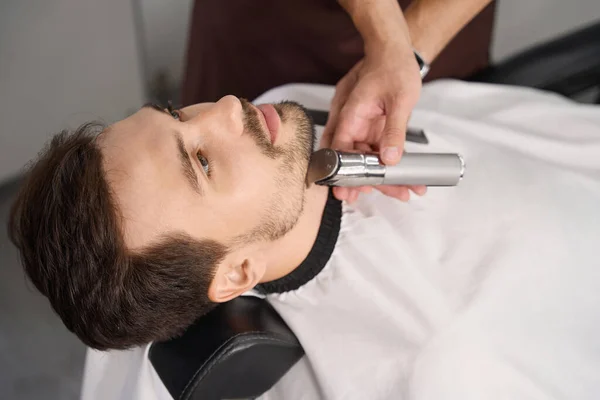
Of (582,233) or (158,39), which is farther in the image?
(158,39)

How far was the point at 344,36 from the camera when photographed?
47.8 inches

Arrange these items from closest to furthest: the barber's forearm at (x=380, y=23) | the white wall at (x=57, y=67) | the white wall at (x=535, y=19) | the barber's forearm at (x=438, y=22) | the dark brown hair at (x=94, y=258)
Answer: the dark brown hair at (x=94, y=258)
the barber's forearm at (x=380, y=23)
the barber's forearm at (x=438, y=22)
the white wall at (x=57, y=67)
the white wall at (x=535, y=19)

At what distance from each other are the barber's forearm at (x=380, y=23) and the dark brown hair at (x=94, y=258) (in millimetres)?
534

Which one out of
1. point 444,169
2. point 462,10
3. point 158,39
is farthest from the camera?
point 158,39

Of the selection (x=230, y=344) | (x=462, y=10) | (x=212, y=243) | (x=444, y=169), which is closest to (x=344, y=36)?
(x=462, y=10)

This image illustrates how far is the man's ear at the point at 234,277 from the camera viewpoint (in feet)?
2.78

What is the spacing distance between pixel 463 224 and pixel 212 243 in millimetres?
505

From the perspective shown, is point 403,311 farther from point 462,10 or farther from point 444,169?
point 462,10

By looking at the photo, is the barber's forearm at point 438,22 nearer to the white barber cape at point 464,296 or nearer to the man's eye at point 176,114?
the white barber cape at point 464,296

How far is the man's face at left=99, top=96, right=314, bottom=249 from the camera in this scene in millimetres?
765

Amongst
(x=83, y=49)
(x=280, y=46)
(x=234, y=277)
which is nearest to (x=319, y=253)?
(x=234, y=277)

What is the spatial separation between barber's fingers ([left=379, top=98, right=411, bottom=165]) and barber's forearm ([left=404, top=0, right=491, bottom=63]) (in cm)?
33

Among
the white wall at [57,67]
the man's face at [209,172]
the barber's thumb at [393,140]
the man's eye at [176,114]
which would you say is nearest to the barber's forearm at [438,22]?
the barber's thumb at [393,140]

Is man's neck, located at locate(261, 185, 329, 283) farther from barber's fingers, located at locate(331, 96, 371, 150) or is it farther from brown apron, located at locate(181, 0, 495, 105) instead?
brown apron, located at locate(181, 0, 495, 105)
